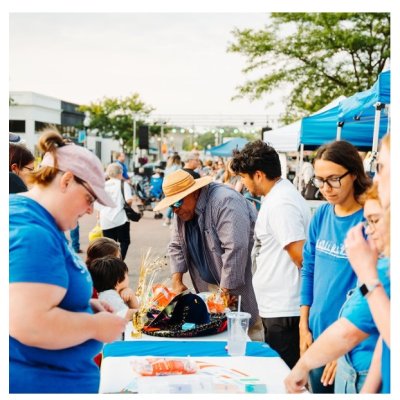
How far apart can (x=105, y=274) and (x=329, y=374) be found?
139 centimetres

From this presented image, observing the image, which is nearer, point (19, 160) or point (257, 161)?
point (257, 161)

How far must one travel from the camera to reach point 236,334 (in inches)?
101

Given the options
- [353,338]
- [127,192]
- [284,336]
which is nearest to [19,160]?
[284,336]

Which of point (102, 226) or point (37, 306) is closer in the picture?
point (37, 306)

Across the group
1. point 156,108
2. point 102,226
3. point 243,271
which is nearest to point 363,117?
point 102,226

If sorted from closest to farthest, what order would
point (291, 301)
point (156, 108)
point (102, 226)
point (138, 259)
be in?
1. point (291, 301)
2. point (102, 226)
3. point (138, 259)
4. point (156, 108)

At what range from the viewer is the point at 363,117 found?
7.61 m

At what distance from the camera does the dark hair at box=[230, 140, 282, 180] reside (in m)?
3.01

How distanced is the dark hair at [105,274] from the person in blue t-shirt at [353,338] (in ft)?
4.71

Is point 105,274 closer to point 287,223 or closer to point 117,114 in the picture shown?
point 287,223

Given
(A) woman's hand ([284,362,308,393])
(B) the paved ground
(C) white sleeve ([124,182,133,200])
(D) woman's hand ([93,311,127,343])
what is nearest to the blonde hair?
(D) woman's hand ([93,311,127,343])

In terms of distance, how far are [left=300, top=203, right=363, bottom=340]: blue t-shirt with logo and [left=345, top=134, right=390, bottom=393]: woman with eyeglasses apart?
793mm
